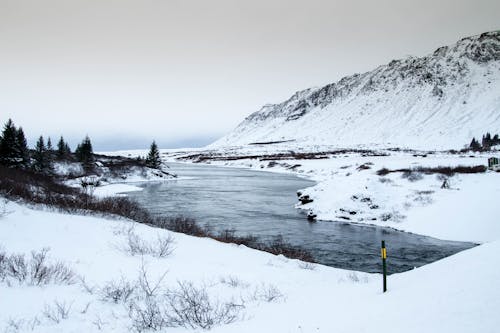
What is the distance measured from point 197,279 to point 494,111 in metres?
145

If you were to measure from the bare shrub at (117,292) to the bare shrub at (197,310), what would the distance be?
2.42 ft

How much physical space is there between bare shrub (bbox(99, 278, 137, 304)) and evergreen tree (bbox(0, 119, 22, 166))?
35774 mm

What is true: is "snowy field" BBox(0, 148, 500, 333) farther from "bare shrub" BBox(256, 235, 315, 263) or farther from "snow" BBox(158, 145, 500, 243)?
"snow" BBox(158, 145, 500, 243)

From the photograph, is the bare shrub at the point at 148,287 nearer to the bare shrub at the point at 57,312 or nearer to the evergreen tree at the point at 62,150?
the bare shrub at the point at 57,312

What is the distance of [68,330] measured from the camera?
17.4ft

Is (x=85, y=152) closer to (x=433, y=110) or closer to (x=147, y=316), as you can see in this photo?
(x=147, y=316)

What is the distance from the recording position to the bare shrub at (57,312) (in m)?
5.45

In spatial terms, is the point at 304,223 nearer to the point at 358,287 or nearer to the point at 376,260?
the point at 376,260

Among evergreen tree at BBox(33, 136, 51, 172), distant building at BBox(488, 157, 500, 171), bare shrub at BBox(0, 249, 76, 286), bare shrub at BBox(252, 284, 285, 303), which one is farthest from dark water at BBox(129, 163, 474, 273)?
distant building at BBox(488, 157, 500, 171)

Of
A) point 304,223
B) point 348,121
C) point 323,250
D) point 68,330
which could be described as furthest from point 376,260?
point 348,121

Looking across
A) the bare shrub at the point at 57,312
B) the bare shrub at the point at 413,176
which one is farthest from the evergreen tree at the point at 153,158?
the bare shrub at the point at 57,312

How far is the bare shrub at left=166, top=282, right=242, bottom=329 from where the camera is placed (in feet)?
19.5

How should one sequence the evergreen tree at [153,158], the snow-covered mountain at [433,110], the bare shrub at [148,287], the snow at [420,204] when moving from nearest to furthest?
the bare shrub at [148,287], the snow at [420,204], the evergreen tree at [153,158], the snow-covered mountain at [433,110]

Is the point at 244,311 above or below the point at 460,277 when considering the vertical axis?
below
